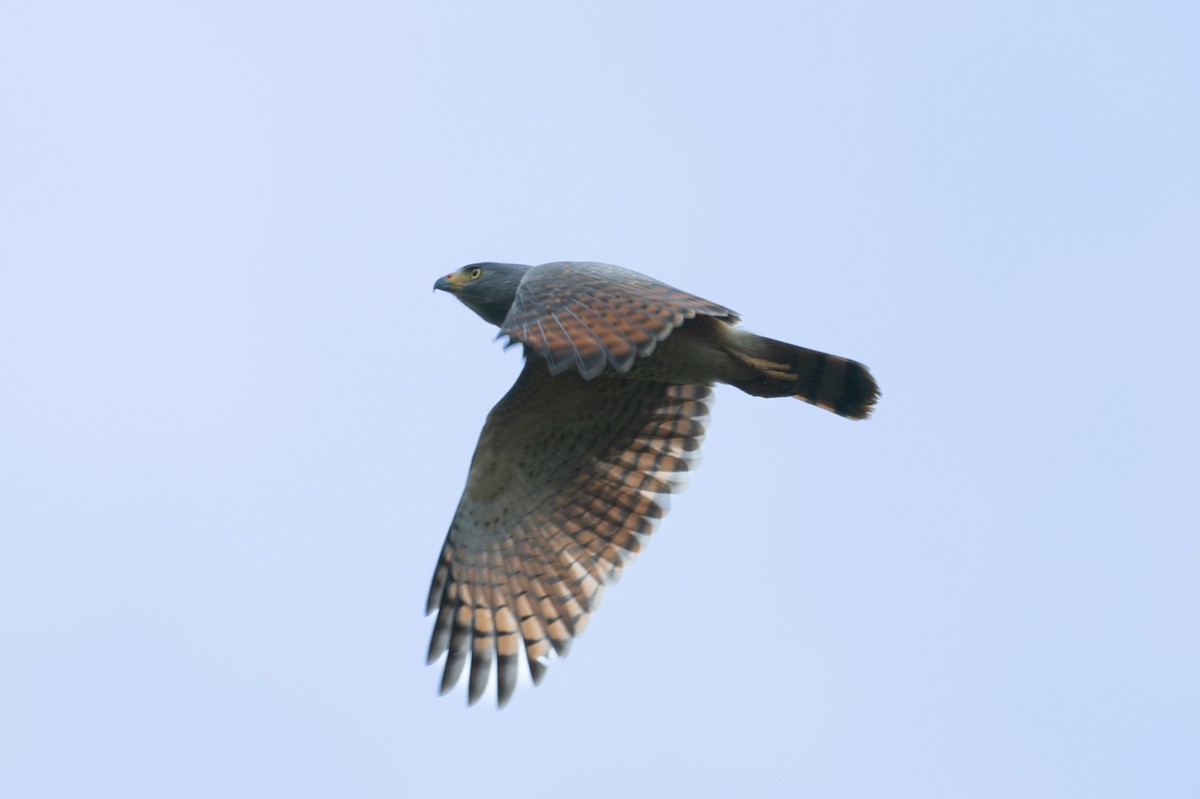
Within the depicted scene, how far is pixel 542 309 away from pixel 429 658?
10.3ft

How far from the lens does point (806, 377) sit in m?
9.89

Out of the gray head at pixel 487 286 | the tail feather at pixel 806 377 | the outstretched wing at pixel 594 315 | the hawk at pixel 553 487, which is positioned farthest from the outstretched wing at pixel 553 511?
the outstretched wing at pixel 594 315

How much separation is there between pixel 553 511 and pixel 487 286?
1575 mm

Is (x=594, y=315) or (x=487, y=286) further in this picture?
(x=487, y=286)

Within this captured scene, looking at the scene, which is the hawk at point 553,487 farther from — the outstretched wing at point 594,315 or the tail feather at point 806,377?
the outstretched wing at point 594,315

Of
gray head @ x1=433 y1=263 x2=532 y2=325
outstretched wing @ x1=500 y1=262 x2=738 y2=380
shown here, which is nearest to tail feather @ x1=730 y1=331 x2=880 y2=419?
outstretched wing @ x1=500 y1=262 x2=738 y2=380

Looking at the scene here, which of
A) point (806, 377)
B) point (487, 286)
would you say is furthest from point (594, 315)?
point (487, 286)

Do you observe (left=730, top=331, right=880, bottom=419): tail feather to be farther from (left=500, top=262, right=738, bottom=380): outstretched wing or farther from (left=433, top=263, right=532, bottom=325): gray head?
(left=433, top=263, right=532, bottom=325): gray head

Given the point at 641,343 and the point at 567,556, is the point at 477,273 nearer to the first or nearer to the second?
the point at 567,556

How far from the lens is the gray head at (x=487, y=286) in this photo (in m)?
10.4

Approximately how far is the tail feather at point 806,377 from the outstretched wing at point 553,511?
0.86 m

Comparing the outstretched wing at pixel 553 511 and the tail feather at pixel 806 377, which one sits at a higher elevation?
the tail feather at pixel 806 377

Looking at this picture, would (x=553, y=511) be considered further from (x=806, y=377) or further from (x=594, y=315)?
(x=594, y=315)

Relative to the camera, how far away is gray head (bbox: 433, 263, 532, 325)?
10.4 m
